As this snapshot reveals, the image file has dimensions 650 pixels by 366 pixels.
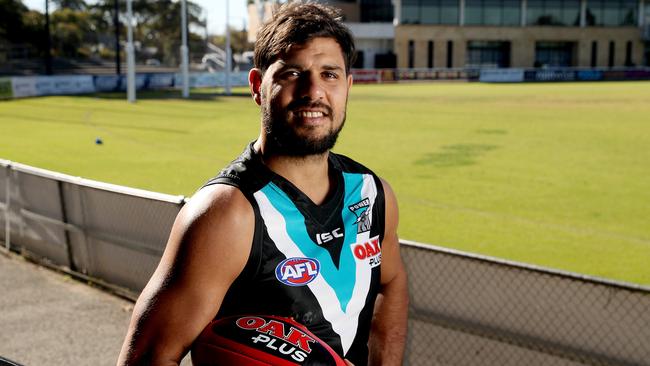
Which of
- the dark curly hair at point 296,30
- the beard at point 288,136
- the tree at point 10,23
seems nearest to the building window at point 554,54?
the tree at point 10,23

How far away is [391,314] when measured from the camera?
3234mm

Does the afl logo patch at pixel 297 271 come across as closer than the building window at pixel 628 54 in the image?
Yes

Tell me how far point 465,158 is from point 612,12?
7665cm

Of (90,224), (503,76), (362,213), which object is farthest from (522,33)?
(362,213)

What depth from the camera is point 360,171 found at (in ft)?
10.2

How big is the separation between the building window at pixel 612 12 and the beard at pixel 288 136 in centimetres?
9133

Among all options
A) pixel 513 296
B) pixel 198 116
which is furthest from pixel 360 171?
pixel 198 116

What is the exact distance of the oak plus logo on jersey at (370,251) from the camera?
2857 millimetres

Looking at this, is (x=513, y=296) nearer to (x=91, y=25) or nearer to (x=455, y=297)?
(x=455, y=297)

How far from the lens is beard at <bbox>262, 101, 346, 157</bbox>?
105 inches

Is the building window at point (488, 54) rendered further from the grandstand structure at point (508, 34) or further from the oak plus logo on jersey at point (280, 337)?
the oak plus logo on jersey at point (280, 337)

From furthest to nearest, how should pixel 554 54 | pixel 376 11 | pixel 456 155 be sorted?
pixel 376 11 → pixel 554 54 → pixel 456 155

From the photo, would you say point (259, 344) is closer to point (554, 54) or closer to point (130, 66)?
point (130, 66)

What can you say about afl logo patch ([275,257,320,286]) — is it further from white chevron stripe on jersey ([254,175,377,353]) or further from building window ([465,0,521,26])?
building window ([465,0,521,26])
